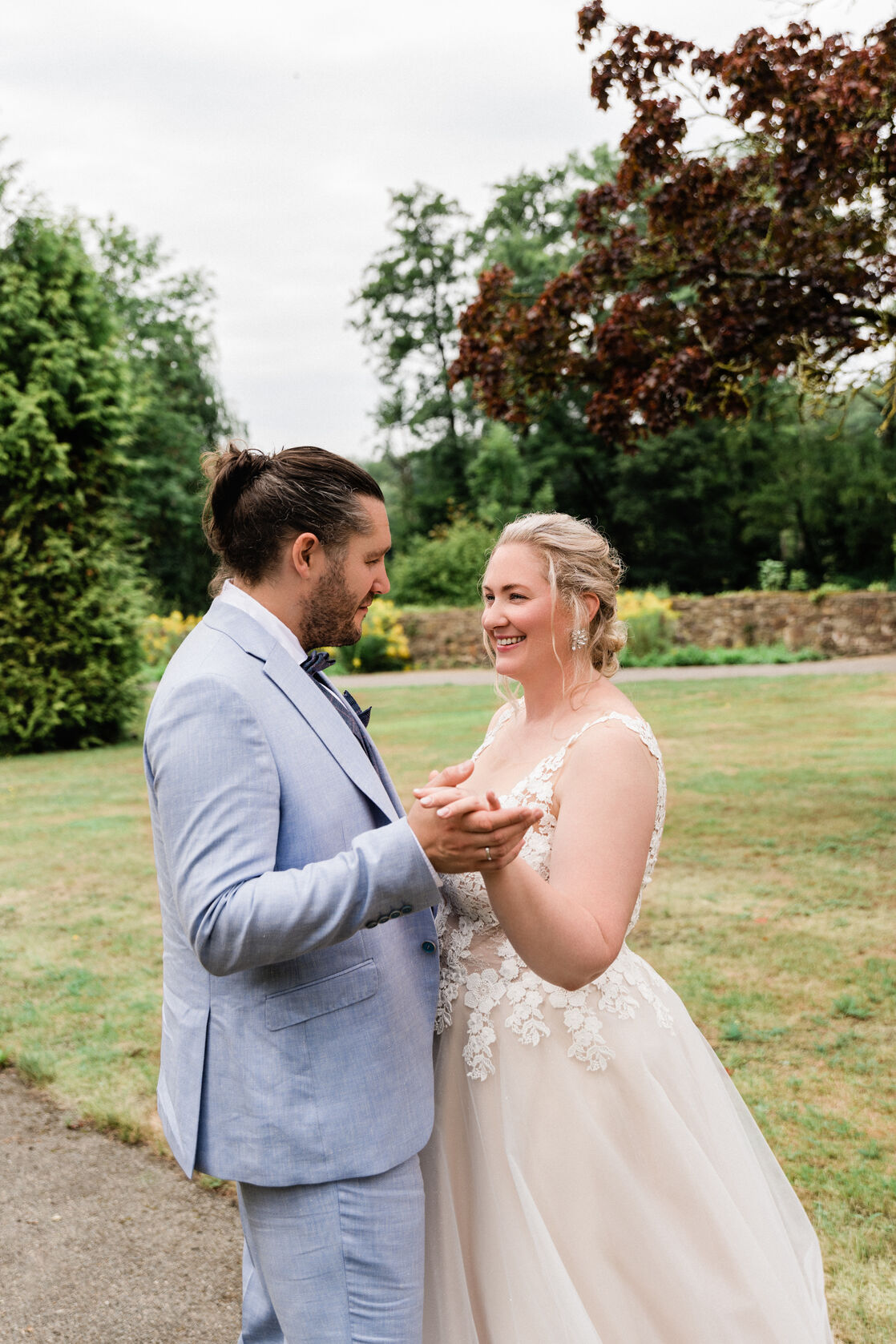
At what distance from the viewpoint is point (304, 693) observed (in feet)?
6.33

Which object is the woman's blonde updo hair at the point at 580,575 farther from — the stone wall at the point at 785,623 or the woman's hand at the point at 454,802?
the stone wall at the point at 785,623

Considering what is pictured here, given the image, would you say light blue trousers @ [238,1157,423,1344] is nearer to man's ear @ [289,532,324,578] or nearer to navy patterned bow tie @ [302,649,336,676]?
navy patterned bow tie @ [302,649,336,676]

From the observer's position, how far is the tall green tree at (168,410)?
3500 cm

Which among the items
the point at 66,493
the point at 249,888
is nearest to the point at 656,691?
the point at 66,493

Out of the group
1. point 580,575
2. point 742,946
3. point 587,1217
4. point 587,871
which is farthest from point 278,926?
point 742,946

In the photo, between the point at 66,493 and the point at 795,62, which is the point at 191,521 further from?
the point at 795,62

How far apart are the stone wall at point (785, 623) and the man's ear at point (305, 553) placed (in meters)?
18.8

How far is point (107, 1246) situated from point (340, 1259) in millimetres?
2280

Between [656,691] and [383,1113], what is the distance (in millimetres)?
15620

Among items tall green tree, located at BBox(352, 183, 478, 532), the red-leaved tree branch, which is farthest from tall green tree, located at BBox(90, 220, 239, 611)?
the red-leaved tree branch

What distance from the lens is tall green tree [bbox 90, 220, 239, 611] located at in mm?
35000

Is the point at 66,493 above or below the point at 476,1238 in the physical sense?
above

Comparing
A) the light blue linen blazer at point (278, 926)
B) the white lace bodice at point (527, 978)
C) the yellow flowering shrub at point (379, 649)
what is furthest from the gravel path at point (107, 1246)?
the yellow flowering shrub at point (379, 649)

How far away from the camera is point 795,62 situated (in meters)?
6.89
